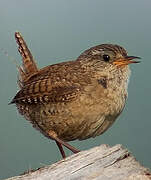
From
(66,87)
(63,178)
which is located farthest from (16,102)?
(63,178)

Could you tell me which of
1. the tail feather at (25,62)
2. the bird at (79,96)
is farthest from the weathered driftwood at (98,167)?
the tail feather at (25,62)

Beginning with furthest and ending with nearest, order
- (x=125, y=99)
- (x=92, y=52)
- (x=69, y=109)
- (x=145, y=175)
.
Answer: (x=92, y=52)
(x=125, y=99)
(x=69, y=109)
(x=145, y=175)

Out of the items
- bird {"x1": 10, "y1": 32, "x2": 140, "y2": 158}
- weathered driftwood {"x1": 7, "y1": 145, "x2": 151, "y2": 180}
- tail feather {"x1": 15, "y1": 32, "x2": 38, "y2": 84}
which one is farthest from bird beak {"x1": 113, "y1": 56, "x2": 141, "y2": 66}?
weathered driftwood {"x1": 7, "y1": 145, "x2": 151, "y2": 180}

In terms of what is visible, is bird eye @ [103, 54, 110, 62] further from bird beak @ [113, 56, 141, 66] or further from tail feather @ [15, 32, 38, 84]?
tail feather @ [15, 32, 38, 84]

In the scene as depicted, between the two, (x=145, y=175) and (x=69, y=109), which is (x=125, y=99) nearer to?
(x=69, y=109)

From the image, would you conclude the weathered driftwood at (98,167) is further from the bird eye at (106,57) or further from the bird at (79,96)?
the bird eye at (106,57)

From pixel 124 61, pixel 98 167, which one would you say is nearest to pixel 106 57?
pixel 124 61

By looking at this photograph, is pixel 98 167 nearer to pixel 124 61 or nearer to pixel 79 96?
pixel 79 96
